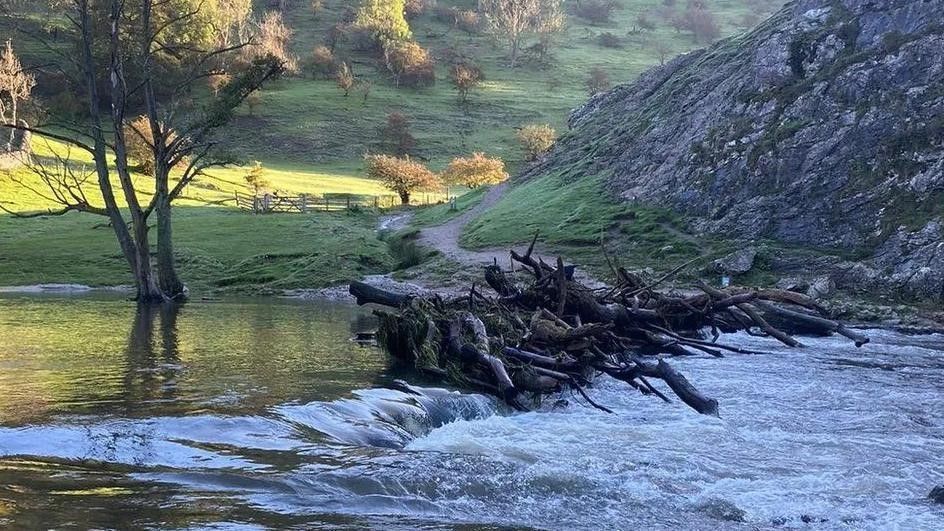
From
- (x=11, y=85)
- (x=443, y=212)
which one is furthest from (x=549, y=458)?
(x=11, y=85)

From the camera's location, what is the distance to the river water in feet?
29.4

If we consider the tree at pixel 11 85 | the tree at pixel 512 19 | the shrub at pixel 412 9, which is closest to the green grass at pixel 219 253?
the tree at pixel 11 85

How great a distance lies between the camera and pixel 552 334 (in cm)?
1730

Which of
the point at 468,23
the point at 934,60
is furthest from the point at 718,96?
the point at 468,23

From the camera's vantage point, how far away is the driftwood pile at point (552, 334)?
50.8 ft

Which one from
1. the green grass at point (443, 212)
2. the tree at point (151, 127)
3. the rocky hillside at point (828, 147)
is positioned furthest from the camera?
the green grass at point (443, 212)

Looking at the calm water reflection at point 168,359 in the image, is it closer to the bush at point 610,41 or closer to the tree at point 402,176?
the tree at point 402,176

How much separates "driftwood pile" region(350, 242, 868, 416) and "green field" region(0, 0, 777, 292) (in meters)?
11.0

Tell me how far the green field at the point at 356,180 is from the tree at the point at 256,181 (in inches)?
28.0

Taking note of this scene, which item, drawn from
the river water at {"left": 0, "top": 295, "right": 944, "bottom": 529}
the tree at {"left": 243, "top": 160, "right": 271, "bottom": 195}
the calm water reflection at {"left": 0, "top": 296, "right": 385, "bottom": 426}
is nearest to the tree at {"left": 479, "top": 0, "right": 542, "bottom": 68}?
the tree at {"left": 243, "top": 160, "right": 271, "bottom": 195}

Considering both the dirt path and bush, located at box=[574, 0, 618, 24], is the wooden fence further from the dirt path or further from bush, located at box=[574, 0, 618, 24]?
bush, located at box=[574, 0, 618, 24]

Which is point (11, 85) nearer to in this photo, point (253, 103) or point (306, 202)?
point (306, 202)

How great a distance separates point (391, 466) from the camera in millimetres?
10555

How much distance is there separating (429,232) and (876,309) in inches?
1120
